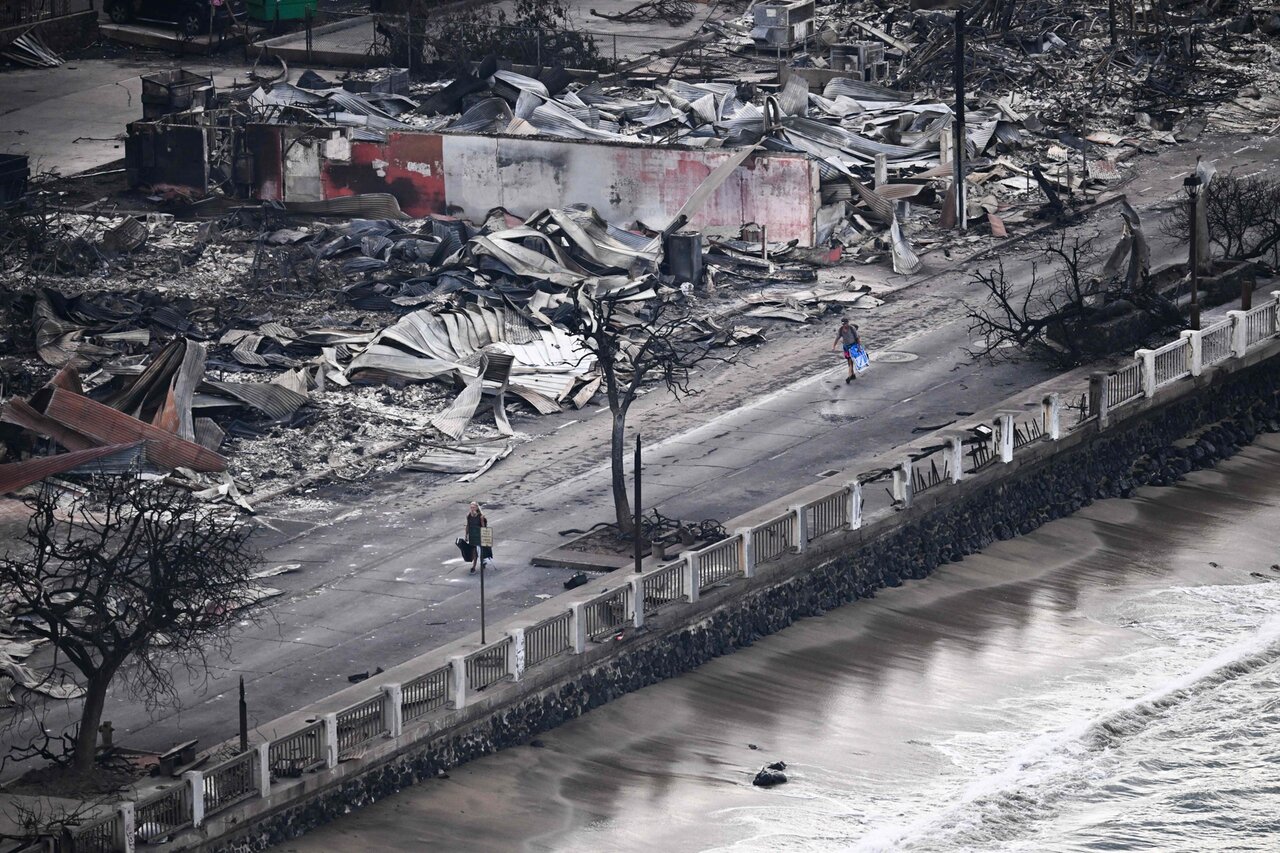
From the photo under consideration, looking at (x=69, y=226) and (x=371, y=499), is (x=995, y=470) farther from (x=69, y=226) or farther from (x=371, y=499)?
(x=69, y=226)

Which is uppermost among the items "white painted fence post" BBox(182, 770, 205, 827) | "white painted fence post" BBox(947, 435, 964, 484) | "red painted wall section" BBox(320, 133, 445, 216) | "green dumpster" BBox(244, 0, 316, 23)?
"green dumpster" BBox(244, 0, 316, 23)

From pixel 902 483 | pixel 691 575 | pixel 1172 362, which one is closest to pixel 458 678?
pixel 691 575

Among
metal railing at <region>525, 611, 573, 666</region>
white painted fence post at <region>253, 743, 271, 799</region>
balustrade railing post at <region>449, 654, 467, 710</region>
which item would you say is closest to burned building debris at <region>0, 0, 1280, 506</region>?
metal railing at <region>525, 611, 573, 666</region>

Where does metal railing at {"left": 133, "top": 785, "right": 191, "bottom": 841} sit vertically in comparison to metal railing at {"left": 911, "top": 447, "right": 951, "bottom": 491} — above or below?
above

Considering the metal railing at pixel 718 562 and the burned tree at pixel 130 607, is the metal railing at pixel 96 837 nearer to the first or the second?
the burned tree at pixel 130 607

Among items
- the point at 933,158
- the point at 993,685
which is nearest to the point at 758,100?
the point at 933,158

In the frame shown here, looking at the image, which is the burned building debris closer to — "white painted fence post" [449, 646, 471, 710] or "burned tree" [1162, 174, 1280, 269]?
"burned tree" [1162, 174, 1280, 269]

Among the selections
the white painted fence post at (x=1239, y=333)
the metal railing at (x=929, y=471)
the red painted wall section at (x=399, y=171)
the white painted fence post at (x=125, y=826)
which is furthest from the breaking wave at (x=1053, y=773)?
the red painted wall section at (x=399, y=171)

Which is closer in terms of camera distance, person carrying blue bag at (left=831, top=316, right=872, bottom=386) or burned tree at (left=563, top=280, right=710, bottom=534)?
burned tree at (left=563, top=280, right=710, bottom=534)
